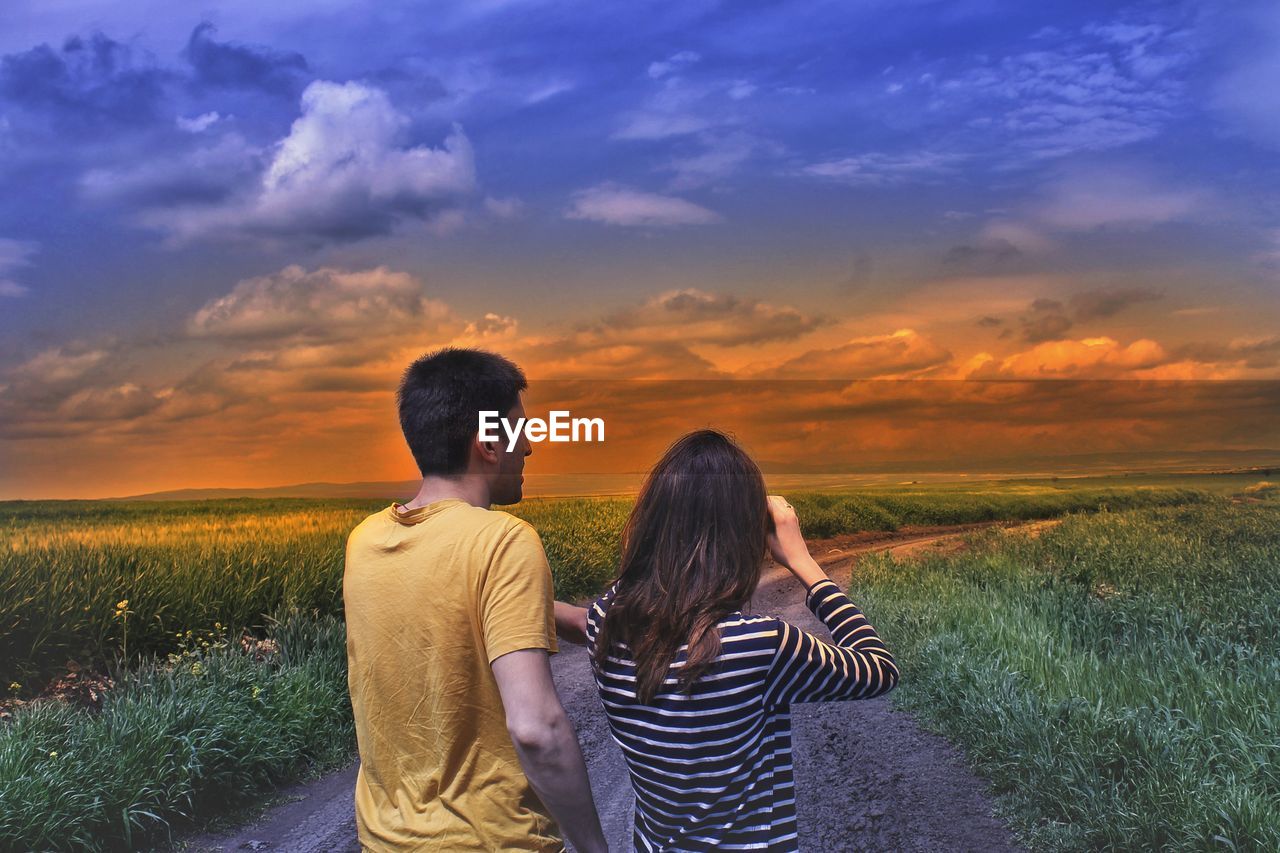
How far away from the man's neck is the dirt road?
372 centimetres

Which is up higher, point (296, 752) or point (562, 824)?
point (562, 824)

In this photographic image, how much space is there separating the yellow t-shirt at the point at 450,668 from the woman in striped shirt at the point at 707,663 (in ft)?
0.74

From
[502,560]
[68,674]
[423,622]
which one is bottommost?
[68,674]

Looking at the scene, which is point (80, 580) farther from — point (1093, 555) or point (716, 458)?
point (1093, 555)

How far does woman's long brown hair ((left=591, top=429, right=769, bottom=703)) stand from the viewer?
6.28 ft

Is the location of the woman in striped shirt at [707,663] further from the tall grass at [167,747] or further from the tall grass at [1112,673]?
the tall grass at [167,747]

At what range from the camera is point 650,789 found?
2.05 meters

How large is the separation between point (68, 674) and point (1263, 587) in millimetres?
9441

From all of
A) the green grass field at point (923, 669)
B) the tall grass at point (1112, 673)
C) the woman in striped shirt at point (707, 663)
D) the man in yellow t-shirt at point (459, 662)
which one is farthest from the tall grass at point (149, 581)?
the woman in striped shirt at point (707, 663)

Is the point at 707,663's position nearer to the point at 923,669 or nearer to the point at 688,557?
the point at 688,557

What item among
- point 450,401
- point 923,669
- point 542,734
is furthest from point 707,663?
point 923,669

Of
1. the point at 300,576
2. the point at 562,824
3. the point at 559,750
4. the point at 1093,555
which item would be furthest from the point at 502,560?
the point at 1093,555

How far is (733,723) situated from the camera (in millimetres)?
1924

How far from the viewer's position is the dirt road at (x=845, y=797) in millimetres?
5164
